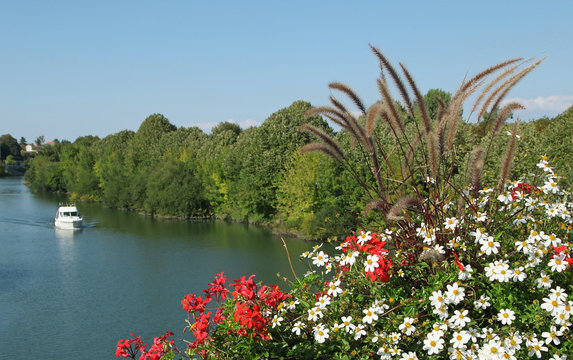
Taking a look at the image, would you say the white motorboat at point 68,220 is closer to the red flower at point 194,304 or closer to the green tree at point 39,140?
the red flower at point 194,304

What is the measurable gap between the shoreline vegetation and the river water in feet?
6.26

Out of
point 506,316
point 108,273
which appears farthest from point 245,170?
point 506,316

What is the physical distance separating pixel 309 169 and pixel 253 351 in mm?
26151

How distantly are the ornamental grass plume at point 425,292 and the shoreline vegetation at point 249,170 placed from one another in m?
7.82

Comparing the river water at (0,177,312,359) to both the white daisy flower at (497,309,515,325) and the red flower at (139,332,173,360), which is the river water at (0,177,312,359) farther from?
the white daisy flower at (497,309,515,325)

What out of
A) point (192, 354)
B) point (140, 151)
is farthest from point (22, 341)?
point (140, 151)

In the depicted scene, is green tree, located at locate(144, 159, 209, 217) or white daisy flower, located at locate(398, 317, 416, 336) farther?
green tree, located at locate(144, 159, 209, 217)

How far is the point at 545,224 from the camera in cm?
346

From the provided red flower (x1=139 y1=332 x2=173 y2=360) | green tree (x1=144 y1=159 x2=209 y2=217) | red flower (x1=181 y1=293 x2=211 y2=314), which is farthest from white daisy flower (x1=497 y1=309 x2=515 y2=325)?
green tree (x1=144 y1=159 x2=209 y2=217)

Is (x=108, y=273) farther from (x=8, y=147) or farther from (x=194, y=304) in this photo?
(x=8, y=147)

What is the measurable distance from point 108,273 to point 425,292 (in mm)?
21164

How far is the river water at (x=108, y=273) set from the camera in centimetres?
1462

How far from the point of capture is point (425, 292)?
2861 millimetres

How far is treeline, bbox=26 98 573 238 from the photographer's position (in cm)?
2236
